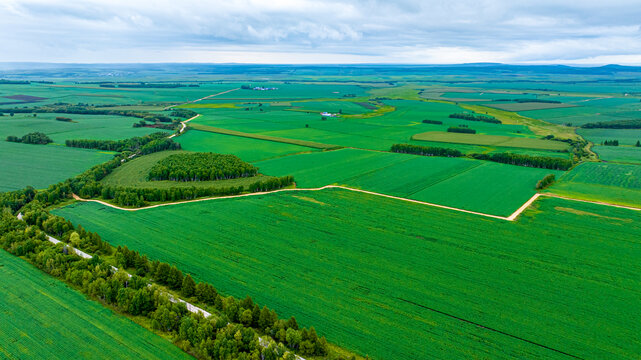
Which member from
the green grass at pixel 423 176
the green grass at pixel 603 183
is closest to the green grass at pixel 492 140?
the green grass at pixel 603 183

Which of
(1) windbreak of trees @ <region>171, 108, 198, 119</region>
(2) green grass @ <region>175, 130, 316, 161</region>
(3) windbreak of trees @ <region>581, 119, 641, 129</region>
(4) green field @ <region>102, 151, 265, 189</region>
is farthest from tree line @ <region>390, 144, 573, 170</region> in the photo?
(1) windbreak of trees @ <region>171, 108, 198, 119</region>

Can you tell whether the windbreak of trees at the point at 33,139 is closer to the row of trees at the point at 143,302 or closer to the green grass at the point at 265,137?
the green grass at the point at 265,137

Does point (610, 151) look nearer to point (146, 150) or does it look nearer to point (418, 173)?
point (418, 173)

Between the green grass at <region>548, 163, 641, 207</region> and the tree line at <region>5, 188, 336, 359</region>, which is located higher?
the green grass at <region>548, 163, 641, 207</region>

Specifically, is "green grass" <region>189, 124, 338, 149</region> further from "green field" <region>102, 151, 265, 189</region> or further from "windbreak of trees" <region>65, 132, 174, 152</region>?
"green field" <region>102, 151, 265, 189</region>

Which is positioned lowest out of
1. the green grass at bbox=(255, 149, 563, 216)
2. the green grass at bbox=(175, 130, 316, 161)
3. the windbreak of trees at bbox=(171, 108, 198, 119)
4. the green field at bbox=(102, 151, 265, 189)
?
the green field at bbox=(102, 151, 265, 189)

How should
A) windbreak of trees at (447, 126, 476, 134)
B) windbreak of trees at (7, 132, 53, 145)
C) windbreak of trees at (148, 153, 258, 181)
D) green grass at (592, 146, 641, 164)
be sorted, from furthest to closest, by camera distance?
1. windbreak of trees at (447, 126, 476, 134)
2. windbreak of trees at (7, 132, 53, 145)
3. green grass at (592, 146, 641, 164)
4. windbreak of trees at (148, 153, 258, 181)
